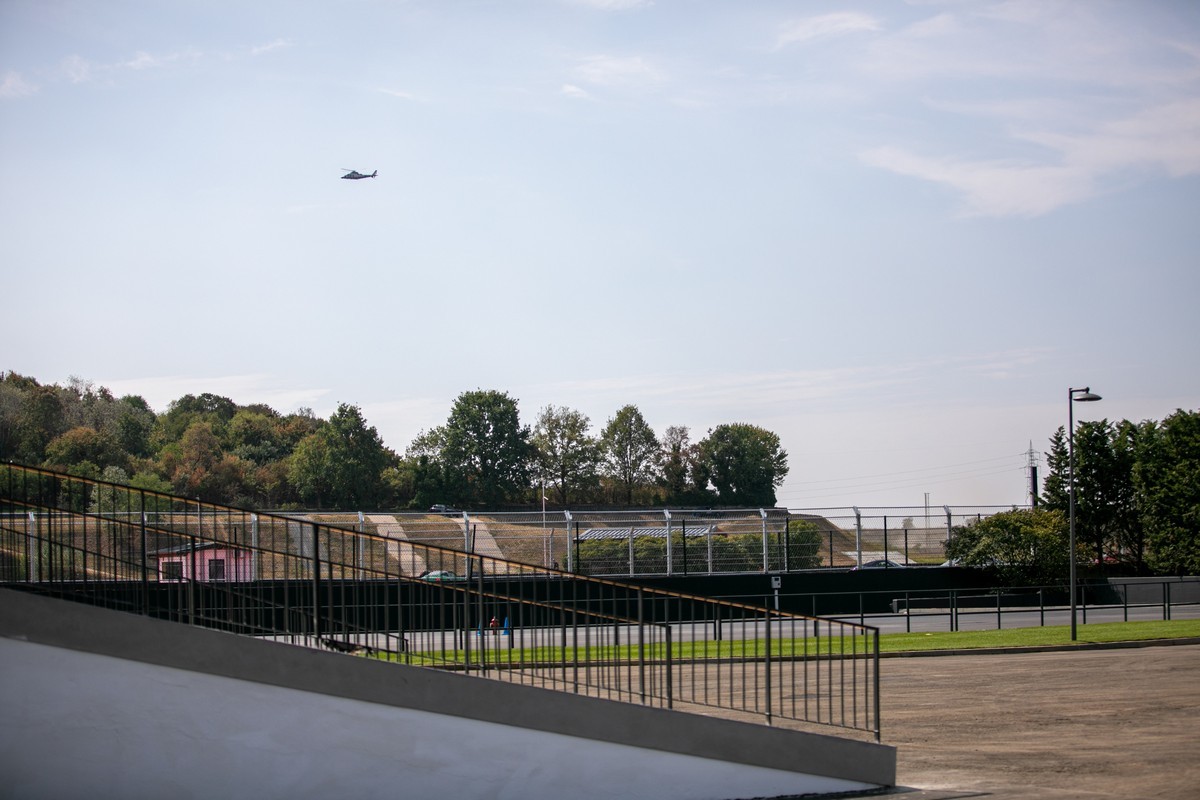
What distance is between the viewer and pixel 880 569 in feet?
130

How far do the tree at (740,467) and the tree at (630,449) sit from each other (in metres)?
5.22

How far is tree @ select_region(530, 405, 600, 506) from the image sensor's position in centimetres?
10912

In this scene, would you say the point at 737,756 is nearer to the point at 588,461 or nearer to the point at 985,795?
the point at 985,795

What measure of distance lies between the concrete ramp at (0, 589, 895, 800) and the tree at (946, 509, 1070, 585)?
110 ft

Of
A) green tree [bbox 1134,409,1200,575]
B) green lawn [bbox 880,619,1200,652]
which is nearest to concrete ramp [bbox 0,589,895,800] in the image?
green lawn [bbox 880,619,1200,652]

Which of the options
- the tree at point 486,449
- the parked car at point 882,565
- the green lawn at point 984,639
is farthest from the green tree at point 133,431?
the green lawn at point 984,639

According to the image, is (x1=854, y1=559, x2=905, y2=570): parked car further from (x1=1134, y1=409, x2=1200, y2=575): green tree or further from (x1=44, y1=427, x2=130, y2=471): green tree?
(x1=44, y1=427, x2=130, y2=471): green tree

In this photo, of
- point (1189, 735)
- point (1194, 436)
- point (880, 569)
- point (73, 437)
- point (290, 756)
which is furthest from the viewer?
point (73, 437)

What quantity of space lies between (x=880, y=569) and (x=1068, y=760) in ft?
93.6

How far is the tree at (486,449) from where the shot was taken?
103950 mm

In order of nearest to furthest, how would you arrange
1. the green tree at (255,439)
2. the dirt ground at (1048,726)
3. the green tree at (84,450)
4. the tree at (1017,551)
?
the dirt ground at (1048,726)
the tree at (1017,551)
the green tree at (84,450)
the green tree at (255,439)

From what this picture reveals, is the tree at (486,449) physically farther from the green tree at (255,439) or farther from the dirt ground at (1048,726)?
the dirt ground at (1048,726)

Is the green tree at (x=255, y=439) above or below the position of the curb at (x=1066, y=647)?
above

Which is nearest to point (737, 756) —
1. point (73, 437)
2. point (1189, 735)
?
point (1189, 735)
